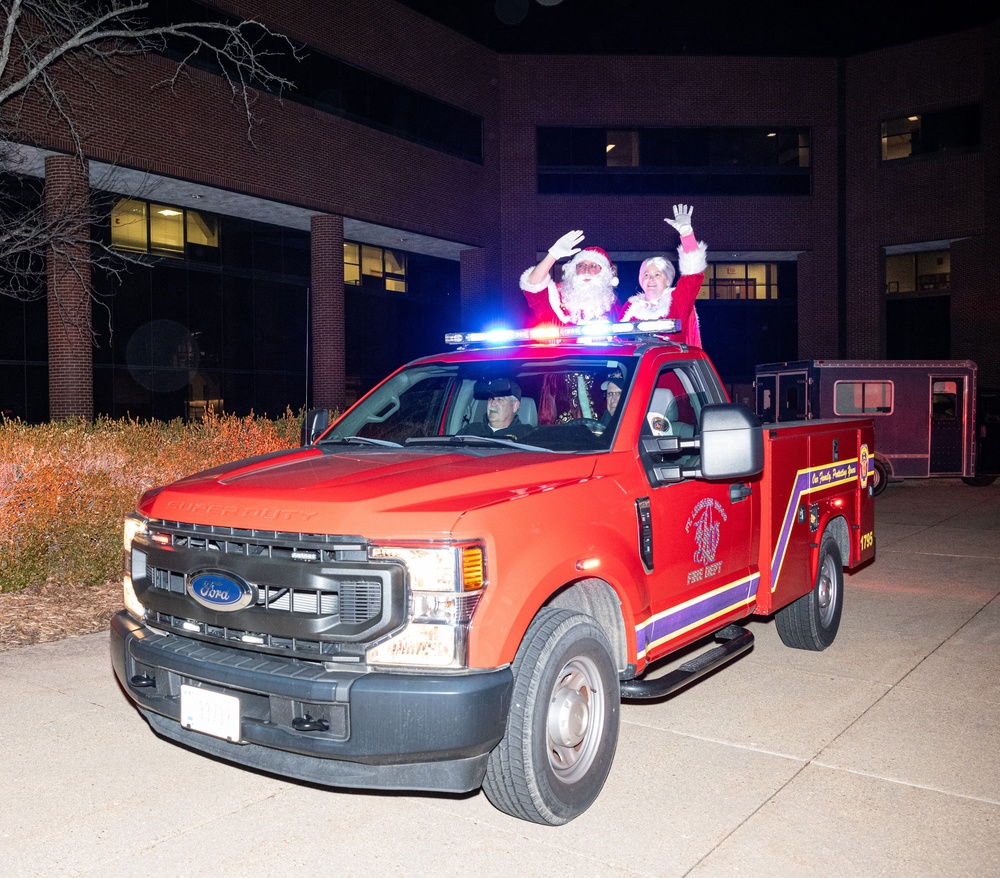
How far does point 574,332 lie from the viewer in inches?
207

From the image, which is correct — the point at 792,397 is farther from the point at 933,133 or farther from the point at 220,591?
the point at 933,133

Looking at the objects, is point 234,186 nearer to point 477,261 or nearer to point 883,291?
point 477,261

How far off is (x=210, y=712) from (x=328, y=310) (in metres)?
24.9

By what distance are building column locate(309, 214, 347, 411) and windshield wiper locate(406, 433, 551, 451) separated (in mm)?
22593

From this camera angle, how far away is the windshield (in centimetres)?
445

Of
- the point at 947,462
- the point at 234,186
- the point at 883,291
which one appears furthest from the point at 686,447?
the point at 883,291

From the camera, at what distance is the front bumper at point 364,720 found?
312 centimetres

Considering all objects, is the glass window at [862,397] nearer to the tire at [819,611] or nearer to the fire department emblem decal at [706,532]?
the tire at [819,611]

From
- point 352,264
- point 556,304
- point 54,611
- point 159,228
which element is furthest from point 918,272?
point 54,611

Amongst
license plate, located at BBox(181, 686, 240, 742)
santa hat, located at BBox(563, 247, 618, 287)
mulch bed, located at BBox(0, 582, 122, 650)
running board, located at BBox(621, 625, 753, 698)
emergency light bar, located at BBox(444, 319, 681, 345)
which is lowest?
mulch bed, located at BBox(0, 582, 122, 650)

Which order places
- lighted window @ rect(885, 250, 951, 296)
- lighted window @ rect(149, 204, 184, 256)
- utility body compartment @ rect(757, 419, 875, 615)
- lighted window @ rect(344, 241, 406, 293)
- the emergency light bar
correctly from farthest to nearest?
lighted window @ rect(885, 250, 951, 296)
lighted window @ rect(344, 241, 406, 293)
lighted window @ rect(149, 204, 184, 256)
utility body compartment @ rect(757, 419, 875, 615)
the emergency light bar

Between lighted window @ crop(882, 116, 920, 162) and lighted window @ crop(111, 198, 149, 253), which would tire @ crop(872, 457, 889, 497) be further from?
lighted window @ crop(882, 116, 920, 162)

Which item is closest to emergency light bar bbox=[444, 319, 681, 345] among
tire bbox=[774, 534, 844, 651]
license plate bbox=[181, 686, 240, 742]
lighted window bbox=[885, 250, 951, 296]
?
tire bbox=[774, 534, 844, 651]

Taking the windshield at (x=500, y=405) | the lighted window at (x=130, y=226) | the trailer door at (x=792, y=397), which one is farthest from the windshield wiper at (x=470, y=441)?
the lighted window at (x=130, y=226)
